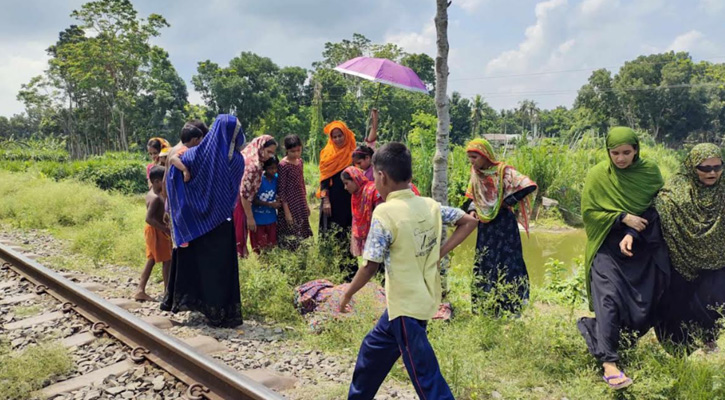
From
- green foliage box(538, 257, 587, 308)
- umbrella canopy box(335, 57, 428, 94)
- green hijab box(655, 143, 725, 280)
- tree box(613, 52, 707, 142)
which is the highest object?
tree box(613, 52, 707, 142)

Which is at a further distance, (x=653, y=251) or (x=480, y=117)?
(x=480, y=117)

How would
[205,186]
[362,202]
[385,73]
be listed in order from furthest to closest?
[385,73], [362,202], [205,186]

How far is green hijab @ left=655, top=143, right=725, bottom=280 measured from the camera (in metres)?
2.81

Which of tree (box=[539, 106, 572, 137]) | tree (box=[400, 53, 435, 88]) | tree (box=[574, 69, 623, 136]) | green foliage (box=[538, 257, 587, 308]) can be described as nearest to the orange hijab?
green foliage (box=[538, 257, 587, 308])

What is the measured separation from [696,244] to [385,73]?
3190 mm

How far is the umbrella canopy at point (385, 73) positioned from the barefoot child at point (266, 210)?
52.6 inches

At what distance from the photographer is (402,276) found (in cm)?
221

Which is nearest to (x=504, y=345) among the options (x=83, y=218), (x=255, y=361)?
(x=255, y=361)

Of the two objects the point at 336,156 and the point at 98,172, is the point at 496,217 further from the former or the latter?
the point at 98,172

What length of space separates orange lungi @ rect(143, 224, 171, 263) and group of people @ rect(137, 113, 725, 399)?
1 cm

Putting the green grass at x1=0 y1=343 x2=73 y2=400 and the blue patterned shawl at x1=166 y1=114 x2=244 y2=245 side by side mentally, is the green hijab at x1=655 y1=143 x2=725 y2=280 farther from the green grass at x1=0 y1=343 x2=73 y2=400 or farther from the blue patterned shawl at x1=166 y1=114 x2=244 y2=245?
the green grass at x1=0 y1=343 x2=73 y2=400

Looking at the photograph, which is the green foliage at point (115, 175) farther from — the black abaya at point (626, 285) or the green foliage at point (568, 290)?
the black abaya at point (626, 285)

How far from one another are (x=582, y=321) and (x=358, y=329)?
5.13 feet

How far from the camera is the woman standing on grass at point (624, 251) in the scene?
289 centimetres
